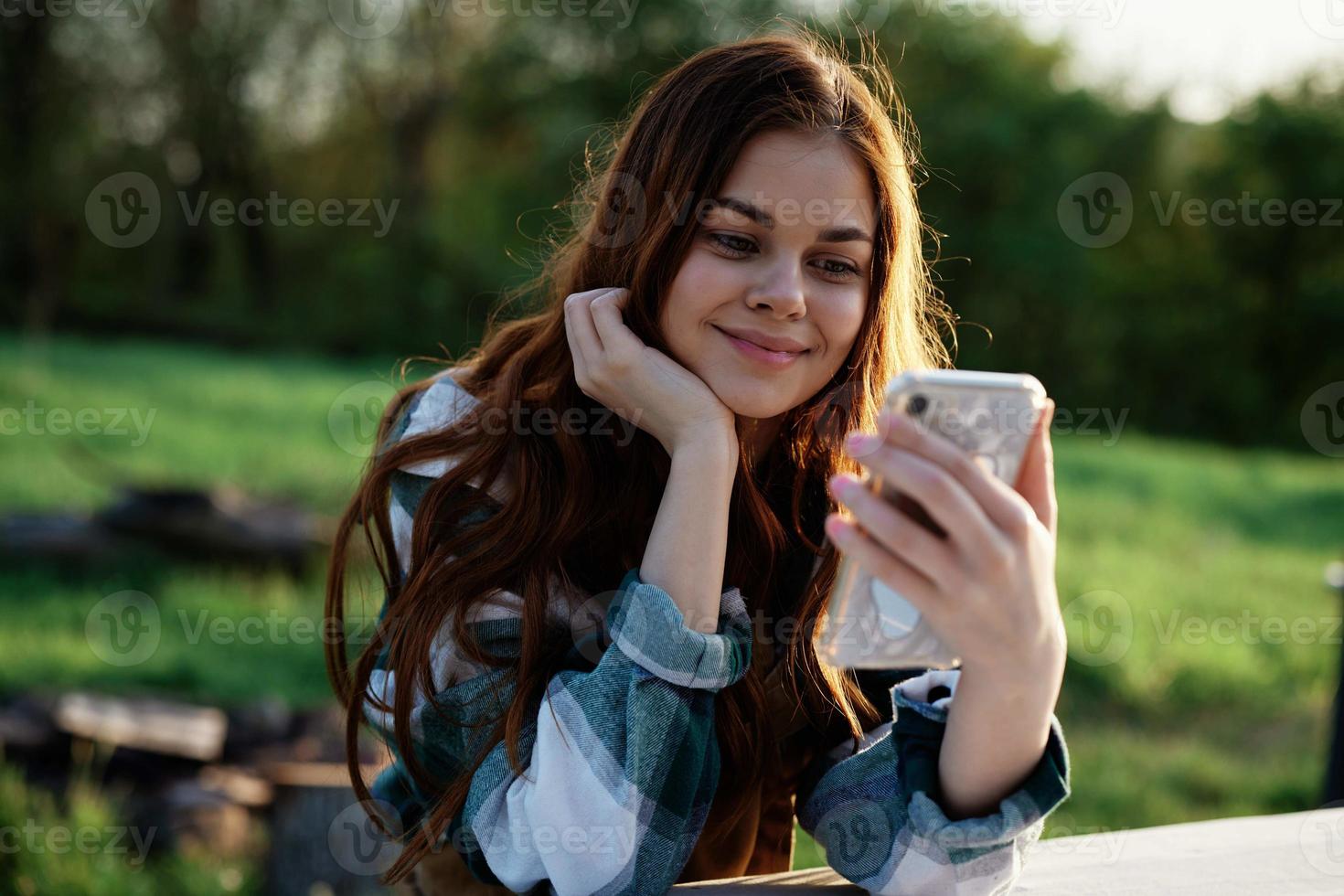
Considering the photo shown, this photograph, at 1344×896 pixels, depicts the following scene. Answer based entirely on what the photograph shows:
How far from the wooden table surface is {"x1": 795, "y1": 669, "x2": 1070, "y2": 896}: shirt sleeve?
0.06 meters

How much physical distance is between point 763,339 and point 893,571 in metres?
0.67

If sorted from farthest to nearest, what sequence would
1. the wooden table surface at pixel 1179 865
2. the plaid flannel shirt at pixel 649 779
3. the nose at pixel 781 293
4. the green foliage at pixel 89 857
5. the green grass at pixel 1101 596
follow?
1. the green grass at pixel 1101 596
2. the green foliage at pixel 89 857
3. the nose at pixel 781 293
4. the wooden table surface at pixel 1179 865
5. the plaid flannel shirt at pixel 649 779

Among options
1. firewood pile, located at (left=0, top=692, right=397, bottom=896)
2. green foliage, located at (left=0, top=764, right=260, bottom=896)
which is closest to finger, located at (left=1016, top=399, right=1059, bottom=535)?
firewood pile, located at (left=0, top=692, right=397, bottom=896)

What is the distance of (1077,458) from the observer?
28.0ft

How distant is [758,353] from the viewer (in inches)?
64.2

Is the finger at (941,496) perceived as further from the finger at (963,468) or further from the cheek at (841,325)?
the cheek at (841,325)

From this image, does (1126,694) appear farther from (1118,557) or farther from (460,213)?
(460,213)

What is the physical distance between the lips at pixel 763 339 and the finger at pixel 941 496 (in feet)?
2.14

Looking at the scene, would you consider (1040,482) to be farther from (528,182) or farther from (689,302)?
(528,182)

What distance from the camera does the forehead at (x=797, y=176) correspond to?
1.61m

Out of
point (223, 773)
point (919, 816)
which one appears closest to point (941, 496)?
point (919, 816)

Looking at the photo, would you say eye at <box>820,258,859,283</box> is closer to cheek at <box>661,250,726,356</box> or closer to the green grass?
cheek at <box>661,250,726,356</box>

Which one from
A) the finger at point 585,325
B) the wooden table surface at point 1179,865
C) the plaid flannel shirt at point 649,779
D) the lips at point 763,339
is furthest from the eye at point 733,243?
the wooden table surface at point 1179,865

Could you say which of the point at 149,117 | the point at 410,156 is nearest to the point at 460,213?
the point at 410,156
